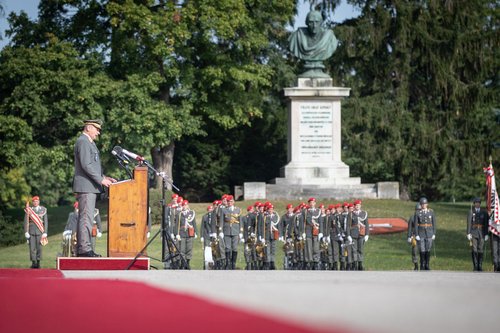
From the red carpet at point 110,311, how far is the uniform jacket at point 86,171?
444cm

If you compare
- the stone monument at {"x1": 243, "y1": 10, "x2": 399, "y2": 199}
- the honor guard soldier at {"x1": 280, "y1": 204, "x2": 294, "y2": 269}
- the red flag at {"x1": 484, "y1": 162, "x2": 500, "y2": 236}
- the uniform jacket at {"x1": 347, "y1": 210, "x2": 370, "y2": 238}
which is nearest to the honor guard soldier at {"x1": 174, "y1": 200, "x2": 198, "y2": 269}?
the honor guard soldier at {"x1": 280, "y1": 204, "x2": 294, "y2": 269}

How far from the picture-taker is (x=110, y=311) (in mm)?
4828

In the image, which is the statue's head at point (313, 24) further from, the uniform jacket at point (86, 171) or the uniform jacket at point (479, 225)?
the uniform jacket at point (86, 171)

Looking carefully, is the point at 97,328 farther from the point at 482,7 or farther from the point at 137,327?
the point at 482,7

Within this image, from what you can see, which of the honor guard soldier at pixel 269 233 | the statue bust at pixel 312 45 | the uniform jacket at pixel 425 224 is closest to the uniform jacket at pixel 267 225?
the honor guard soldier at pixel 269 233

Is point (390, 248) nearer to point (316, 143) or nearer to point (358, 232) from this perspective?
point (358, 232)

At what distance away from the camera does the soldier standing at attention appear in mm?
19703

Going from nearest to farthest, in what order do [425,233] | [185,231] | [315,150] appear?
[425,233], [185,231], [315,150]

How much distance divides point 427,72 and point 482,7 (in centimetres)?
418

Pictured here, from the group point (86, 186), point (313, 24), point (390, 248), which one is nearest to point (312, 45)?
point (313, 24)

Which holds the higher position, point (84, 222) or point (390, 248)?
point (84, 222)

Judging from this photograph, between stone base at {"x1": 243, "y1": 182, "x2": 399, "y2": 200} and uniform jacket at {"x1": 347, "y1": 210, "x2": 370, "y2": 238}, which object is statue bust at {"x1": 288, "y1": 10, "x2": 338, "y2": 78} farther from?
uniform jacket at {"x1": 347, "y1": 210, "x2": 370, "y2": 238}

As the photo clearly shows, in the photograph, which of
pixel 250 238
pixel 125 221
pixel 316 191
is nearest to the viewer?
pixel 125 221

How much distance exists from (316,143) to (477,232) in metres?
14.0
